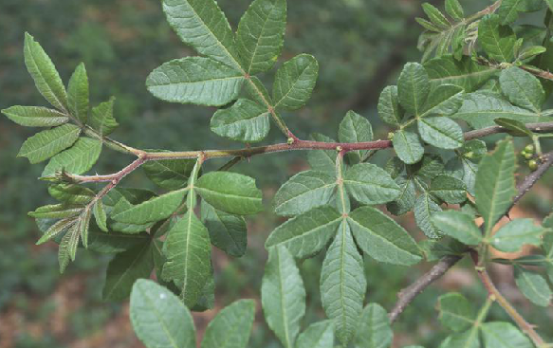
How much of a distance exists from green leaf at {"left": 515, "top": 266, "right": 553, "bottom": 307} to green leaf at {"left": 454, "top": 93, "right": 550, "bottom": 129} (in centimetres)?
27

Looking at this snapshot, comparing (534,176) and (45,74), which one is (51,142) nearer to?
(45,74)

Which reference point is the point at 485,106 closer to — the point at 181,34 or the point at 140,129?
the point at 181,34

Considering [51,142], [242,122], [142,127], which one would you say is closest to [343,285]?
[242,122]

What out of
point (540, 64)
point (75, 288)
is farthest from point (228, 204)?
point (75, 288)

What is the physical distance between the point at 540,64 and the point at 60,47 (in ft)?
21.8

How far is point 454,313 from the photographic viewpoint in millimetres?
679

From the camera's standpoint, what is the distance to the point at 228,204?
0.80m

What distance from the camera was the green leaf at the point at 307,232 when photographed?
808 mm

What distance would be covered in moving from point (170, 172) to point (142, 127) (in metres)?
5.00

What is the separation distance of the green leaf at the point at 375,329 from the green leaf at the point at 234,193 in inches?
8.7

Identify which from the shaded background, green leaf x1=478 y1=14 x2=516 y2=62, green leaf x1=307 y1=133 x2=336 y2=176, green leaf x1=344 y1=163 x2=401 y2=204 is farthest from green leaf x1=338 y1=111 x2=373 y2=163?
the shaded background

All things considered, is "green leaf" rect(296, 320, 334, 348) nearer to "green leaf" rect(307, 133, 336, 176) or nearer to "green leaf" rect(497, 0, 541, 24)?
"green leaf" rect(307, 133, 336, 176)

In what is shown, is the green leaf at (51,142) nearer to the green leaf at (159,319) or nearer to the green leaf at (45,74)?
the green leaf at (45,74)

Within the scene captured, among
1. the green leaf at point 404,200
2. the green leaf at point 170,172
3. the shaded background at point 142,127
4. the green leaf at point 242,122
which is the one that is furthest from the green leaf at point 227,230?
the shaded background at point 142,127
